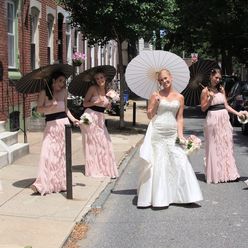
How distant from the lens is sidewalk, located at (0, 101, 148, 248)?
576cm

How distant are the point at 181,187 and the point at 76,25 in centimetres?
1226

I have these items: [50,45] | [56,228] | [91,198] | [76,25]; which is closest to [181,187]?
[91,198]

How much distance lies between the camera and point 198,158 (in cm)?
1209

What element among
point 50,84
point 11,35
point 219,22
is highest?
point 219,22

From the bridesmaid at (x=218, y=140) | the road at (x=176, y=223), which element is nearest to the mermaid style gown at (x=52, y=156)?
the road at (x=176, y=223)

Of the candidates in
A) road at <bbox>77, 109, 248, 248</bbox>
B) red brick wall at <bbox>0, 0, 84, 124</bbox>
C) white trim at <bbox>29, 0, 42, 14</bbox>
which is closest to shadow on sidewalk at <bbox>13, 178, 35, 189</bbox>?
road at <bbox>77, 109, 248, 248</bbox>

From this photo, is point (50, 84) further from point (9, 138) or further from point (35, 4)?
point (35, 4)

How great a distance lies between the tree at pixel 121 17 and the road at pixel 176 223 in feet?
29.1

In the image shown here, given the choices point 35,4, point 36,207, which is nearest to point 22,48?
point 35,4

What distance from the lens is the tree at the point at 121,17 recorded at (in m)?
16.5

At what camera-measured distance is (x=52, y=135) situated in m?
7.84

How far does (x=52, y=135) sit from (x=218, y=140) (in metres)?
2.80

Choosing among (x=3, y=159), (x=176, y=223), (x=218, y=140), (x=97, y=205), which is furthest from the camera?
(x=3, y=159)

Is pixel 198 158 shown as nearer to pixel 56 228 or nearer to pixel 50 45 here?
pixel 56 228
